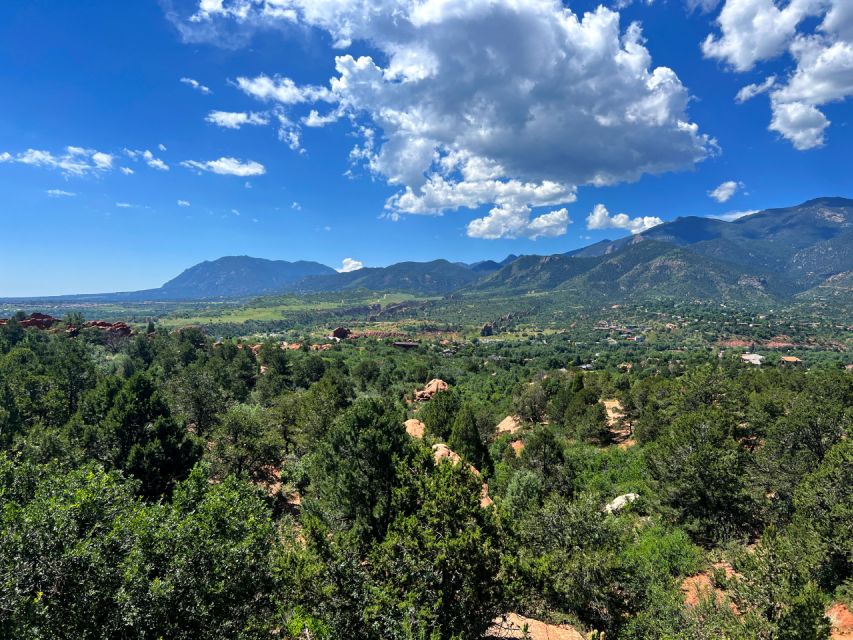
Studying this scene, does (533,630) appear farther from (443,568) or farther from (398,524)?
(398,524)

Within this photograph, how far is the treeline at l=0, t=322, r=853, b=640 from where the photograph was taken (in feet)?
43.1

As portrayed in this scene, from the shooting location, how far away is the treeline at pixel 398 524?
13125 mm

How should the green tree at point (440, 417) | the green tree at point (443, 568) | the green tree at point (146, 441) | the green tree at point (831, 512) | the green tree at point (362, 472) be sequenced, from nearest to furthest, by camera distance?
the green tree at point (443, 568) → the green tree at point (831, 512) → the green tree at point (362, 472) → the green tree at point (146, 441) → the green tree at point (440, 417)

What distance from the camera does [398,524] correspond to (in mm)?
16516

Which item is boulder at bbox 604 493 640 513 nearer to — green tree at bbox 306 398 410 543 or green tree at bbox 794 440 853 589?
green tree at bbox 794 440 853 589

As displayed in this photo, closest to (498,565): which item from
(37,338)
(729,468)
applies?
(729,468)

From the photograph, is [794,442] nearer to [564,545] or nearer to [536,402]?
[564,545]

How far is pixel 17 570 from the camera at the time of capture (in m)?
12.2

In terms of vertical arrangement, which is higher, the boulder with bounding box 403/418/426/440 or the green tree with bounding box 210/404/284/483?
the green tree with bounding box 210/404/284/483

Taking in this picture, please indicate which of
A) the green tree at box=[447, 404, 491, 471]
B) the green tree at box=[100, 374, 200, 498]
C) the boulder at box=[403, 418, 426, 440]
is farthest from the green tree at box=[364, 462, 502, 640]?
the boulder at box=[403, 418, 426, 440]

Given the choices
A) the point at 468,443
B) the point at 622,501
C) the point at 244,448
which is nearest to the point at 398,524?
the point at 244,448

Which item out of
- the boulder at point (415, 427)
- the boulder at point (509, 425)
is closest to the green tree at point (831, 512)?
the boulder at point (415, 427)

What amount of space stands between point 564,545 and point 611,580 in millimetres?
2526

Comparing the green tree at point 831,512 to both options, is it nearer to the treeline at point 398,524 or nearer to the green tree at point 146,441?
the treeline at point 398,524
